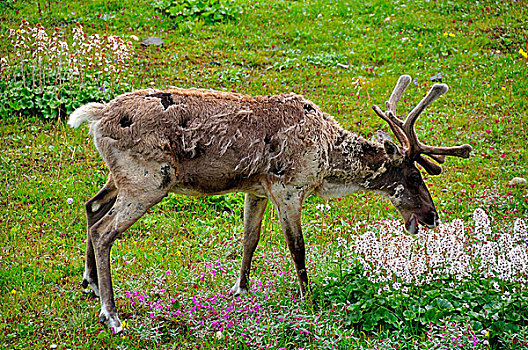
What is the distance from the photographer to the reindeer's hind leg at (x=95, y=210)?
561 centimetres

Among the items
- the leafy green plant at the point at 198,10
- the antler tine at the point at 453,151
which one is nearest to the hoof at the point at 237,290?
the antler tine at the point at 453,151

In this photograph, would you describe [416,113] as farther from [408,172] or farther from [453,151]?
[408,172]

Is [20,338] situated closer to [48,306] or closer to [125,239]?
[48,306]

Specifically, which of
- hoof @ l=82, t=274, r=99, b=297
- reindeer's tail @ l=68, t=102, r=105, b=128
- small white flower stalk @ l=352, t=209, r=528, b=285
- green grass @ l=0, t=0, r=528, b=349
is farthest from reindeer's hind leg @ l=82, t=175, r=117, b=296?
small white flower stalk @ l=352, t=209, r=528, b=285

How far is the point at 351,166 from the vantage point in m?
5.70

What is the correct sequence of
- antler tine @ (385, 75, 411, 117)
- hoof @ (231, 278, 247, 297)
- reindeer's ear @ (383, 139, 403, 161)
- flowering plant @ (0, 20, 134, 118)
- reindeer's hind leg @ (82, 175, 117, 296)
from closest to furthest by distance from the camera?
1. reindeer's hind leg @ (82, 175, 117, 296)
2. reindeer's ear @ (383, 139, 403, 161)
3. hoof @ (231, 278, 247, 297)
4. antler tine @ (385, 75, 411, 117)
5. flowering plant @ (0, 20, 134, 118)

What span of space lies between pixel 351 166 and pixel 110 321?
261 centimetres

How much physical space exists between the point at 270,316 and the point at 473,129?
20.3 feet

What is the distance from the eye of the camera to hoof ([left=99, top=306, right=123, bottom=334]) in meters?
5.08

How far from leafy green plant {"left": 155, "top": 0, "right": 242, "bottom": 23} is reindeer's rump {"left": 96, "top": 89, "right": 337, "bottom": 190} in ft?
29.9

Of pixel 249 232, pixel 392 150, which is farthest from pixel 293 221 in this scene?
pixel 392 150

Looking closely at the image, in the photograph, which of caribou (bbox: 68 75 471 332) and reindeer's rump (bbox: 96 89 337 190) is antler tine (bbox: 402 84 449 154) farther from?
reindeer's rump (bbox: 96 89 337 190)

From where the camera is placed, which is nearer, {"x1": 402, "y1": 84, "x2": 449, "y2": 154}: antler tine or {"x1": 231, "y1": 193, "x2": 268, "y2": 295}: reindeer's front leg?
{"x1": 402, "y1": 84, "x2": 449, "y2": 154}: antler tine

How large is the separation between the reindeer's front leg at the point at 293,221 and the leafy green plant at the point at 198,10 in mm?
9544
